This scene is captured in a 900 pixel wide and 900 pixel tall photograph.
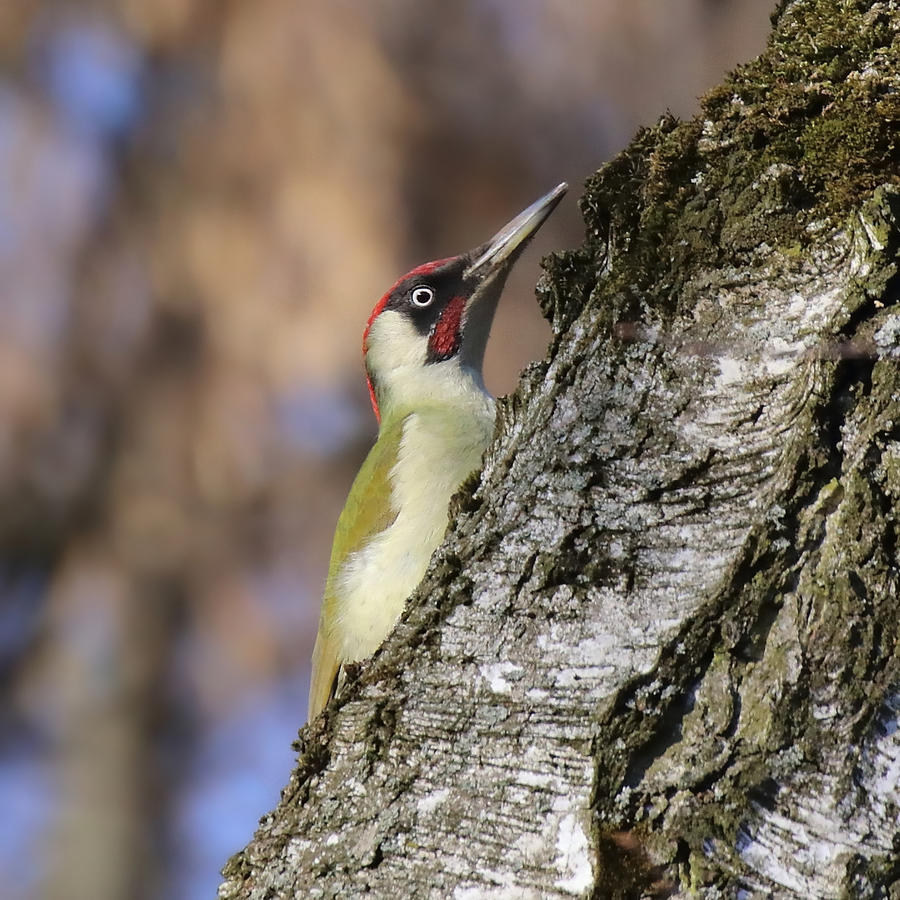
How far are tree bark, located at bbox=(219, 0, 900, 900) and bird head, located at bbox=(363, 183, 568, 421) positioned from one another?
7.74 feet

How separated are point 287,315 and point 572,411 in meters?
3.73

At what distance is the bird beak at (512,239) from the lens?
13.4ft

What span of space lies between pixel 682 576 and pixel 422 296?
3023 mm

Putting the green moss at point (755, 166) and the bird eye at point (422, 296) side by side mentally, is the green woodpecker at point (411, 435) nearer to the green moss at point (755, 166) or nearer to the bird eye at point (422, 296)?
the bird eye at point (422, 296)

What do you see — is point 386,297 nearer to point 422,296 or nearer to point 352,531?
point 422,296

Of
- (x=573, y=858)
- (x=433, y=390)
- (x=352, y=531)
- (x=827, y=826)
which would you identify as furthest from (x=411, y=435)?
(x=827, y=826)

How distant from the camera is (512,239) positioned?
431cm

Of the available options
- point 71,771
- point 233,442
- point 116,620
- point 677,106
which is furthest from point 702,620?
point 71,771

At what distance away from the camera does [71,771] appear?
7.46 m

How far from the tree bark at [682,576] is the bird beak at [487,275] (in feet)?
6.98

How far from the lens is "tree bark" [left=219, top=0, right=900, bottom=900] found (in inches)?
61.1

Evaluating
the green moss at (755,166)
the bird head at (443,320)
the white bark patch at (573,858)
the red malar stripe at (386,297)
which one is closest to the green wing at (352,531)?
the bird head at (443,320)

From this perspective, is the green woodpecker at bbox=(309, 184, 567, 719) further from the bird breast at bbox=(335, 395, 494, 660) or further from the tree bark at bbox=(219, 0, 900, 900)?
the tree bark at bbox=(219, 0, 900, 900)

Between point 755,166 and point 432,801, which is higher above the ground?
point 755,166
